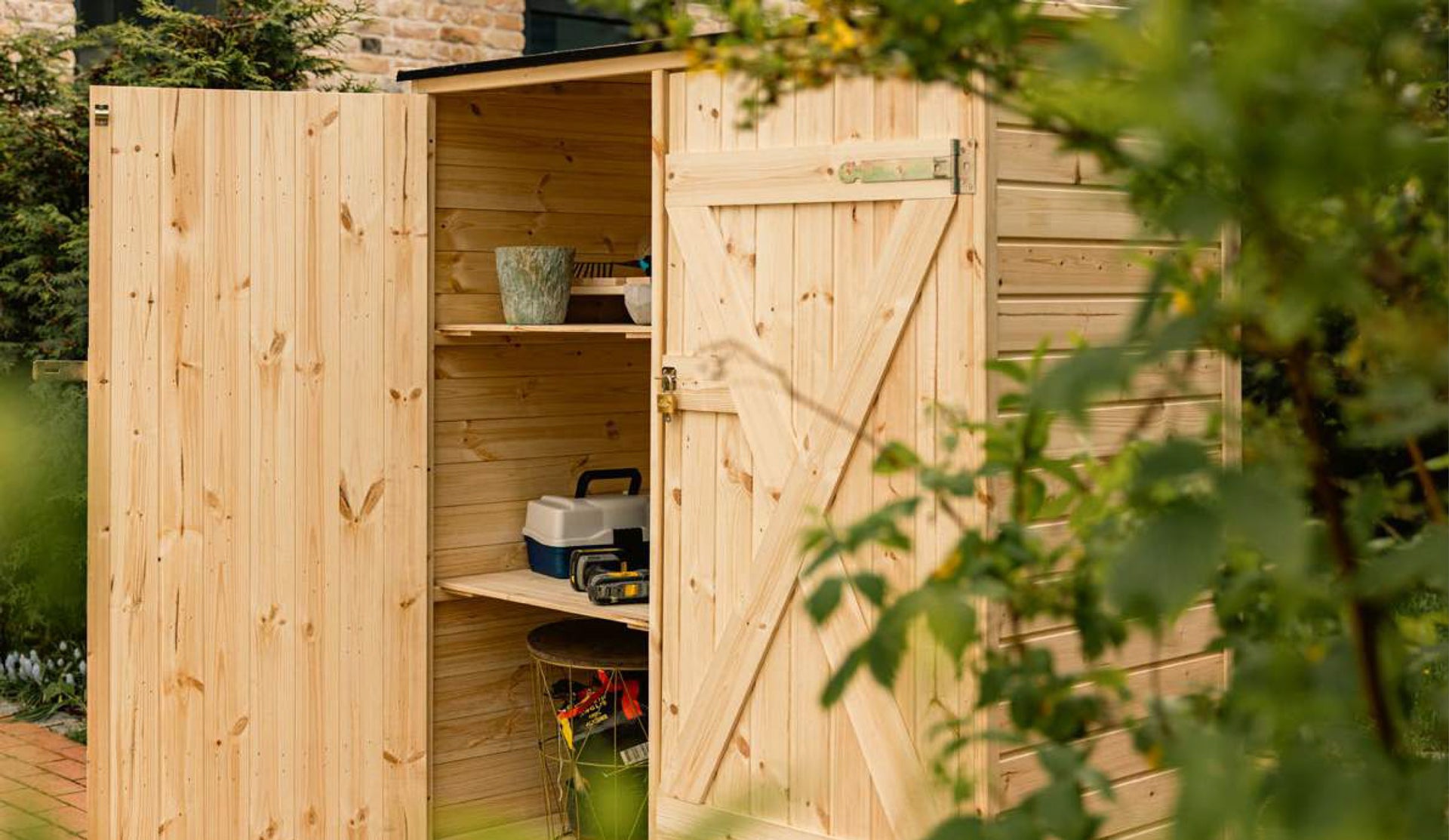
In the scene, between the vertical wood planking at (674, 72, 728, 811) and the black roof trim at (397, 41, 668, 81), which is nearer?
the vertical wood planking at (674, 72, 728, 811)

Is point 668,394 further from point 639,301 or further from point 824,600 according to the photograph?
point 824,600

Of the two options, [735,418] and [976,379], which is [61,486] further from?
[976,379]

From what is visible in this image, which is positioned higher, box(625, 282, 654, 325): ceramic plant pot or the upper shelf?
the upper shelf

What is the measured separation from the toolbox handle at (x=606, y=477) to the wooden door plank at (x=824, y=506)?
117cm

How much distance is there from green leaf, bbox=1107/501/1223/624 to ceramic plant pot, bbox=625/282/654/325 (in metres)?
3.81

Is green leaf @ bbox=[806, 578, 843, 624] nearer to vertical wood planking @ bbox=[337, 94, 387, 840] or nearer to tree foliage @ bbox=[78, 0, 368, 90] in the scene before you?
vertical wood planking @ bbox=[337, 94, 387, 840]

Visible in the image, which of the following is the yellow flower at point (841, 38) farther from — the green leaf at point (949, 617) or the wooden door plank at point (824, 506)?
the wooden door plank at point (824, 506)

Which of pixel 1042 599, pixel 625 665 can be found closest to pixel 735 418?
pixel 625 665

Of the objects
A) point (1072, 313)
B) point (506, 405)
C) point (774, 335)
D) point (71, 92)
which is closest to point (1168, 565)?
point (1072, 313)

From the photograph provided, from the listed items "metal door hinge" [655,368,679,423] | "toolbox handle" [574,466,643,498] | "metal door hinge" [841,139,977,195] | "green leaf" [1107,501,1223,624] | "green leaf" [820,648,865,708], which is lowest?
"toolbox handle" [574,466,643,498]

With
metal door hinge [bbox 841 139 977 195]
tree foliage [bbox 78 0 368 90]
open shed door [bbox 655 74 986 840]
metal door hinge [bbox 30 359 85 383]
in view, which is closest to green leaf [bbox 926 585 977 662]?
open shed door [bbox 655 74 986 840]

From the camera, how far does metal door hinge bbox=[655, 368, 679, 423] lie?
4117 mm

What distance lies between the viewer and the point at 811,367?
380 cm

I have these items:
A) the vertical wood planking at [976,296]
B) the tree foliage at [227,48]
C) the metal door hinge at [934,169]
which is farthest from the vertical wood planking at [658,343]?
the tree foliage at [227,48]
